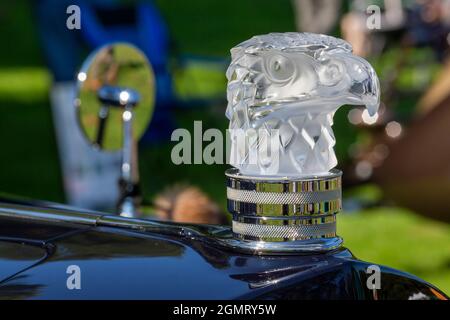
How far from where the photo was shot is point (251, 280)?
1.46 metres

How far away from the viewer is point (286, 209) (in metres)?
1.54

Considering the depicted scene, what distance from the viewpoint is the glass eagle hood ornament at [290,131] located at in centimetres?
154

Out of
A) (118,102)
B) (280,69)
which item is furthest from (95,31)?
(280,69)

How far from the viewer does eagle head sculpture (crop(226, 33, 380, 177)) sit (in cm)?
154

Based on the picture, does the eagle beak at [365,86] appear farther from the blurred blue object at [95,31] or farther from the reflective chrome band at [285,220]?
the blurred blue object at [95,31]

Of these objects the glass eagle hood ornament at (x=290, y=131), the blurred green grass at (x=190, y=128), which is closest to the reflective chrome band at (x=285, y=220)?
the glass eagle hood ornament at (x=290, y=131)

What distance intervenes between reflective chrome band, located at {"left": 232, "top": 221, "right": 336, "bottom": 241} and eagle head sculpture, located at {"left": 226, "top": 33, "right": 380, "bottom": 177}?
0.30 feet

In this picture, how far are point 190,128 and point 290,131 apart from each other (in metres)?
6.50

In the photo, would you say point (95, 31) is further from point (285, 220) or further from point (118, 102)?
point (285, 220)

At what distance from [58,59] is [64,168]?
0.81 m

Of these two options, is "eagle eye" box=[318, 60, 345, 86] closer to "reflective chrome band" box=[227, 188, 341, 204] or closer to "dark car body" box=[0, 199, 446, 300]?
"reflective chrome band" box=[227, 188, 341, 204]

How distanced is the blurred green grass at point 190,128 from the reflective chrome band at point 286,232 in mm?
3509

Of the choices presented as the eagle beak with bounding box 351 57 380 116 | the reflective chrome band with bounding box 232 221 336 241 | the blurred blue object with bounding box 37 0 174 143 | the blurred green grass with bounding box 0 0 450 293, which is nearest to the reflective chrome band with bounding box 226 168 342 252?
the reflective chrome band with bounding box 232 221 336 241
